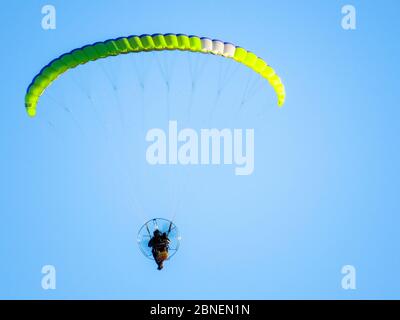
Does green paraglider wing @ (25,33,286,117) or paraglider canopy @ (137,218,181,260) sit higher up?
green paraglider wing @ (25,33,286,117)

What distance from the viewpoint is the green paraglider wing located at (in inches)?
997

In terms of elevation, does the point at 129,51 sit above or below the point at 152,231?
above

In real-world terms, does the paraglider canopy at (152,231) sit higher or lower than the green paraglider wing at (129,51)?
lower

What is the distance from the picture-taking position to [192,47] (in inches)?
1004

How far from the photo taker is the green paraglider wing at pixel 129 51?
2533cm

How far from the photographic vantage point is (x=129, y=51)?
1001 inches
